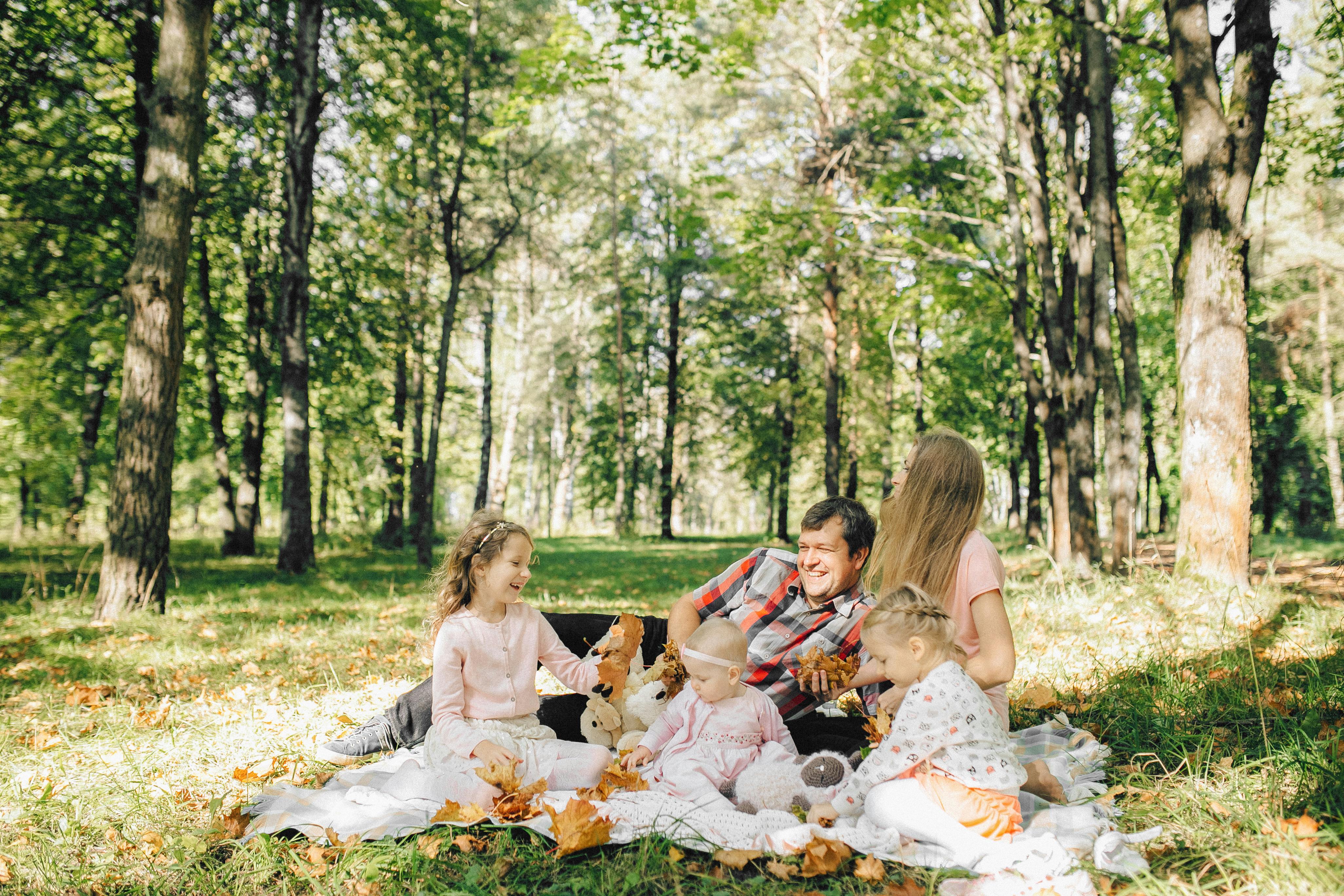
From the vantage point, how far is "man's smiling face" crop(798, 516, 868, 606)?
365cm

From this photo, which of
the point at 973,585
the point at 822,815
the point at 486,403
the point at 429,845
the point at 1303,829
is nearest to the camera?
the point at 1303,829

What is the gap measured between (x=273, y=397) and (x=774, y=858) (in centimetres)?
2097

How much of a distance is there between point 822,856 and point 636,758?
1.03 m

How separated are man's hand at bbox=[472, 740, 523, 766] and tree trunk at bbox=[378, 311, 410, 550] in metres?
11.7

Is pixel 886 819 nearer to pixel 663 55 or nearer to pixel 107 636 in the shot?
pixel 107 636

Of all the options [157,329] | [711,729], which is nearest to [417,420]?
[157,329]

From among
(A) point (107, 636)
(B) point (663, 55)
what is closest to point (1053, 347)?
(B) point (663, 55)

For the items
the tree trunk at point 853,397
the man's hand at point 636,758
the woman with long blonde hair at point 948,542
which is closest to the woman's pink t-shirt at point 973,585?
the woman with long blonde hair at point 948,542

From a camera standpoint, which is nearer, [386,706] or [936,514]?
[936,514]

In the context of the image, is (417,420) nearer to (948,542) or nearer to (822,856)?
(948,542)

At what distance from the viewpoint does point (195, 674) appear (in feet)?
18.1

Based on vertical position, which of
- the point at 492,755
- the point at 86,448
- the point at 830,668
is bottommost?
the point at 492,755

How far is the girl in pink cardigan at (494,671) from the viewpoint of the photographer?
3.43m

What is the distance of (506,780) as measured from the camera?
3137 mm
